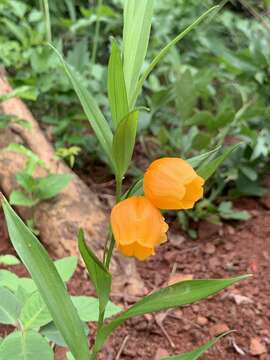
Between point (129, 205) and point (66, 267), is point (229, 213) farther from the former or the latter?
point (129, 205)

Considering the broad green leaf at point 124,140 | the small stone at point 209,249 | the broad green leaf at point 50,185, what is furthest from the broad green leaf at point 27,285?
the small stone at point 209,249

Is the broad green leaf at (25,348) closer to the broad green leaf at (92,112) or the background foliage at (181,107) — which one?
the broad green leaf at (92,112)

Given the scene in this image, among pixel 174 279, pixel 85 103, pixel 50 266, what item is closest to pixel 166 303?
pixel 50 266

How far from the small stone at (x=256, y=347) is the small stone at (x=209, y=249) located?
0.52 meters

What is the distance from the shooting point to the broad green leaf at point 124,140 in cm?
109

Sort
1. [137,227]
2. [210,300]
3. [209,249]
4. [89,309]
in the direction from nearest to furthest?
1. [137,227]
2. [89,309]
3. [210,300]
4. [209,249]

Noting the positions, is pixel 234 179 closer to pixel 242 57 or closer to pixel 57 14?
pixel 242 57

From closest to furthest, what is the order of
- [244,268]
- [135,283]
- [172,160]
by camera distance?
[172,160] < [135,283] < [244,268]

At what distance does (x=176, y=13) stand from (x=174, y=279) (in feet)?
5.69

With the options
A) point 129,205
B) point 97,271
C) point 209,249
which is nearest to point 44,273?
point 97,271

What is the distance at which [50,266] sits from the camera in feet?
3.80

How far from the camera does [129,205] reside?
1.08m

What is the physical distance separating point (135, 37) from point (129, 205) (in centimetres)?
33

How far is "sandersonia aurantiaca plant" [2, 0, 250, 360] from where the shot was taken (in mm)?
1074
